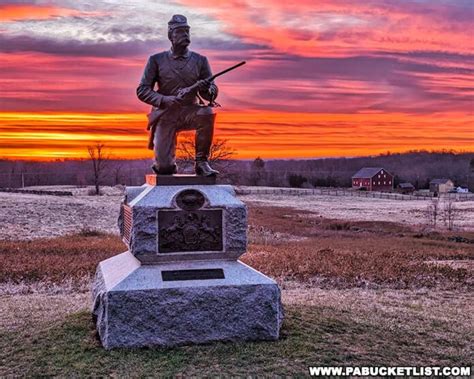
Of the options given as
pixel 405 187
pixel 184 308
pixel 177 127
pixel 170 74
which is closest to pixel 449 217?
pixel 177 127

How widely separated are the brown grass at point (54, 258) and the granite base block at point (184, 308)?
7909mm

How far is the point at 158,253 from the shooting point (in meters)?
8.74

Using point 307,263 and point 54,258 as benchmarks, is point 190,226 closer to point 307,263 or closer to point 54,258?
point 307,263

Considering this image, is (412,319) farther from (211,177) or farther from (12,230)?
(12,230)

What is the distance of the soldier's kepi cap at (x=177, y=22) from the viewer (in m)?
9.21

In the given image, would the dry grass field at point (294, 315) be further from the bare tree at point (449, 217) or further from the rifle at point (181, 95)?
the bare tree at point (449, 217)

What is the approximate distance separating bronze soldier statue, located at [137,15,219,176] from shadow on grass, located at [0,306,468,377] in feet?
8.95

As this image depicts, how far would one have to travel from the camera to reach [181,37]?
9.25 meters

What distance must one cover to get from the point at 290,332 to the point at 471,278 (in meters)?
8.97

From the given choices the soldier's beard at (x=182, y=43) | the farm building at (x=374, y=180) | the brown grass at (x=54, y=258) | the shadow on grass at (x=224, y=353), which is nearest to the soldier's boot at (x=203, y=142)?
the soldier's beard at (x=182, y=43)

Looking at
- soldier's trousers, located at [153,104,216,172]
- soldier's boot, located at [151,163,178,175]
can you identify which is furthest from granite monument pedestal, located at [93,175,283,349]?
soldier's trousers, located at [153,104,216,172]

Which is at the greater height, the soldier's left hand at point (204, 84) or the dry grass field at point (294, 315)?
the soldier's left hand at point (204, 84)

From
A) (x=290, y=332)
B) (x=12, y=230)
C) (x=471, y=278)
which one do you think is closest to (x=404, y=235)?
(x=471, y=278)

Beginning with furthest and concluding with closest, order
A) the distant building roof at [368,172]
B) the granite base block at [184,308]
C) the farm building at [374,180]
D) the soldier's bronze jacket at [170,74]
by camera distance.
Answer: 1. the distant building roof at [368,172]
2. the farm building at [374,180]
3. the soldier's bronze jacket at [170,74]
4. the granite base block at [184,308]
